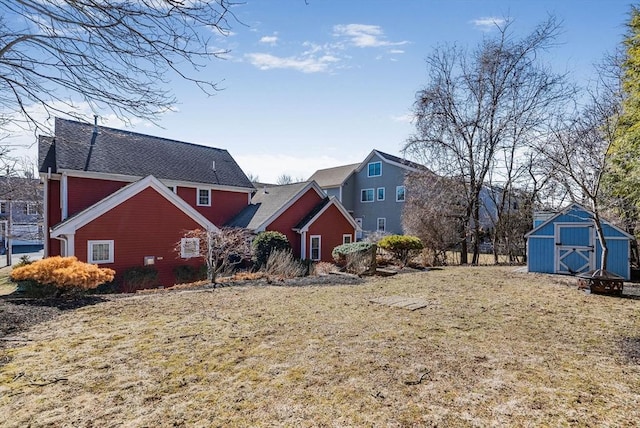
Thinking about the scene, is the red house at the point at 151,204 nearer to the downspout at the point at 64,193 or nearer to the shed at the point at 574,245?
the downspout at the point at 64,193

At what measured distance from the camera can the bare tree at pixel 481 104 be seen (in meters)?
18.5

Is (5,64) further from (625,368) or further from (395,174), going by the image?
(395,174)

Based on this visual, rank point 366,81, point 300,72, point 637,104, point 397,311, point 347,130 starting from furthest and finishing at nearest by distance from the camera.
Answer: point 347,130
point 366,81
point 300,72
point 397,311
point 637,104

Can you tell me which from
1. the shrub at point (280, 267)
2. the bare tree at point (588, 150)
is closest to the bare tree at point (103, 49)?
the shrub at point (280, 267)

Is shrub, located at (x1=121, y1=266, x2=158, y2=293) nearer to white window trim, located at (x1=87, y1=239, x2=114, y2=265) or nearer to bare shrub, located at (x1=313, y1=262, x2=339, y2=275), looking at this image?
white window trim, located at (x1=87, y1=239, x2=114, y2=265)

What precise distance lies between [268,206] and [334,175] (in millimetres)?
16282

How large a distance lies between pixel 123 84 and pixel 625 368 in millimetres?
7496

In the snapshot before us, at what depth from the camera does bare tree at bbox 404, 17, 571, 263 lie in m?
18.5

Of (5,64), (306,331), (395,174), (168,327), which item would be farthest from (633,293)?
(395,174)

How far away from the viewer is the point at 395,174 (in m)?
30.6

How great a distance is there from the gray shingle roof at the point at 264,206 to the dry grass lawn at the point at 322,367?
1140 cm

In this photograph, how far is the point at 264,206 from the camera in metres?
20.6

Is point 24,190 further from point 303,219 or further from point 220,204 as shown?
point 303,219

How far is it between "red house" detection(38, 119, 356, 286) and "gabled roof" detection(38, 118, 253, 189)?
0.05 metres
